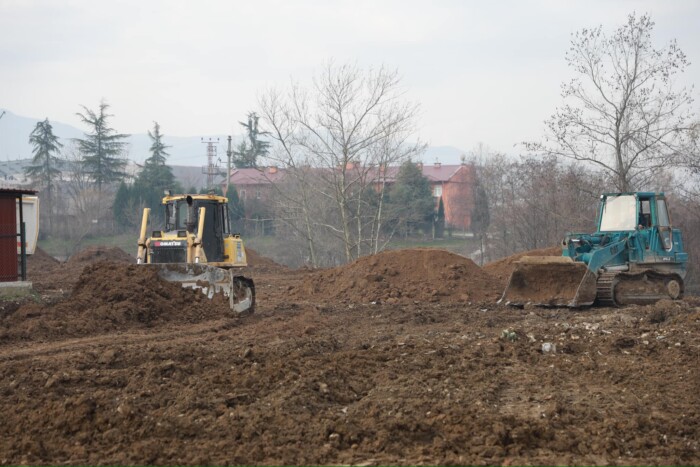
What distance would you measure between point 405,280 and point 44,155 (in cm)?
5184

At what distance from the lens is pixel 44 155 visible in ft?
217

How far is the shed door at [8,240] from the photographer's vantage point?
1914 centimetres

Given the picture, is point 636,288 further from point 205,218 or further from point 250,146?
point 250,146

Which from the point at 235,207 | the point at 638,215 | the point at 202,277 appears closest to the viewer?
the point at 202,277

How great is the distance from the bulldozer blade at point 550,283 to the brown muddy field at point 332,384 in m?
0.66

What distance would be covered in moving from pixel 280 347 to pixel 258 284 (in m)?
15.1

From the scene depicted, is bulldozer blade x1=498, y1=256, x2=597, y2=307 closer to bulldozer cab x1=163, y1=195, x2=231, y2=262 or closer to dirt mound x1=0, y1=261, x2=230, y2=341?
bulldozer cab x1=163, y1=195, x2=231, y2=262

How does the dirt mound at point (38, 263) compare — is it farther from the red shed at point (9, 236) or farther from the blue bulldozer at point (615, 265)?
the blue bulldozer at point (615, 265)

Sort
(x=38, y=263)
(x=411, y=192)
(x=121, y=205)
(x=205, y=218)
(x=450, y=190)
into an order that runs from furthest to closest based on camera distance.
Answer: (x=450, y=190)
(x=121, y=205)
(x=411, y=192)
(x=38, y=263)
(x=205, y=218)

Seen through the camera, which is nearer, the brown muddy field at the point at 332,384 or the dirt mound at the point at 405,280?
the brown muddy field at the point at 332,384

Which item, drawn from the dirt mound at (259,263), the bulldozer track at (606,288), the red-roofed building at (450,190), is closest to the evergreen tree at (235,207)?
the red-roofed building at (450,190)

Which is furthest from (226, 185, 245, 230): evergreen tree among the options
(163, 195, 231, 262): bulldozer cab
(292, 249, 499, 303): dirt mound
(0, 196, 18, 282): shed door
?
(163, 195, 231, 262): bulldozer cab

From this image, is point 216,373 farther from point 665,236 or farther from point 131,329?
point 665,236

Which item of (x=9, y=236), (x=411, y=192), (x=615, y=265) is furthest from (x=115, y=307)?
(x=411, y=192)
